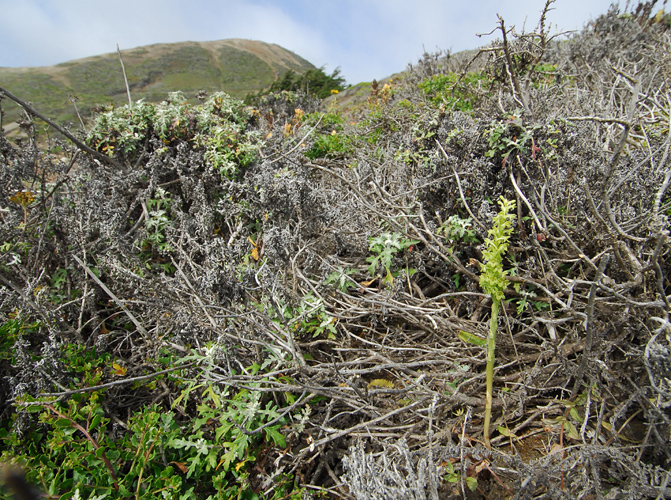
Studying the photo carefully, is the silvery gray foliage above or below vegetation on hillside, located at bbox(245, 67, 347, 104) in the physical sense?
below

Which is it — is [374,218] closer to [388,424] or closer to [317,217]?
[317,217]

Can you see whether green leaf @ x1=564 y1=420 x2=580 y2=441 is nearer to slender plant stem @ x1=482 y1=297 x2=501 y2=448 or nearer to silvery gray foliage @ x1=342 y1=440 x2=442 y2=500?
slender plant stem @ x1=482 y1=297 x2=501 y2=448

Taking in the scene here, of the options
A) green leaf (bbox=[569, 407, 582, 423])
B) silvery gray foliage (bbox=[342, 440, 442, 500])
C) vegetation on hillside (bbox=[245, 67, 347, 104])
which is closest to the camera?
silvery gray foliage (bbox=[342, 440, 442, 500])

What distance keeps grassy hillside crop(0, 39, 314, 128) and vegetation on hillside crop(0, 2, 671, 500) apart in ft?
30.1

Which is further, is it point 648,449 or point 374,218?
point 374,218

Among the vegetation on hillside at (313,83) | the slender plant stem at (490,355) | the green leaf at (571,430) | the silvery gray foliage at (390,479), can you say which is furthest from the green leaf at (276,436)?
the vegetation on hillside at (313,83)

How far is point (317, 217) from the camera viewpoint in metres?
3.12

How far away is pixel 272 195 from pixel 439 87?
3.60 m

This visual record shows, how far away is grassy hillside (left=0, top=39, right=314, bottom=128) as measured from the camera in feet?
42.1

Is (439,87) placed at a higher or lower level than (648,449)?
higher

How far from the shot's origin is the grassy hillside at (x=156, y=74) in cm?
1282

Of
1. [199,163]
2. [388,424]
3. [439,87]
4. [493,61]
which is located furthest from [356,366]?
[439,87]

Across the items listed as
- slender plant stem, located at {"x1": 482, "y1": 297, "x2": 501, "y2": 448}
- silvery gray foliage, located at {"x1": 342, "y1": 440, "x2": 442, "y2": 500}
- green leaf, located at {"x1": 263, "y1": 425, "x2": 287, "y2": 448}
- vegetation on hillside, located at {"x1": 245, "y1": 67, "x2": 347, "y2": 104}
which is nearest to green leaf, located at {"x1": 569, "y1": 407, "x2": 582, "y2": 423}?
slender plant stem, located at {"x1": 482, "y1": 297, "x2": 501, "y2": 448}

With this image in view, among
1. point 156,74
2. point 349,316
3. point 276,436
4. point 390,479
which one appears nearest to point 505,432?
point 390,479
